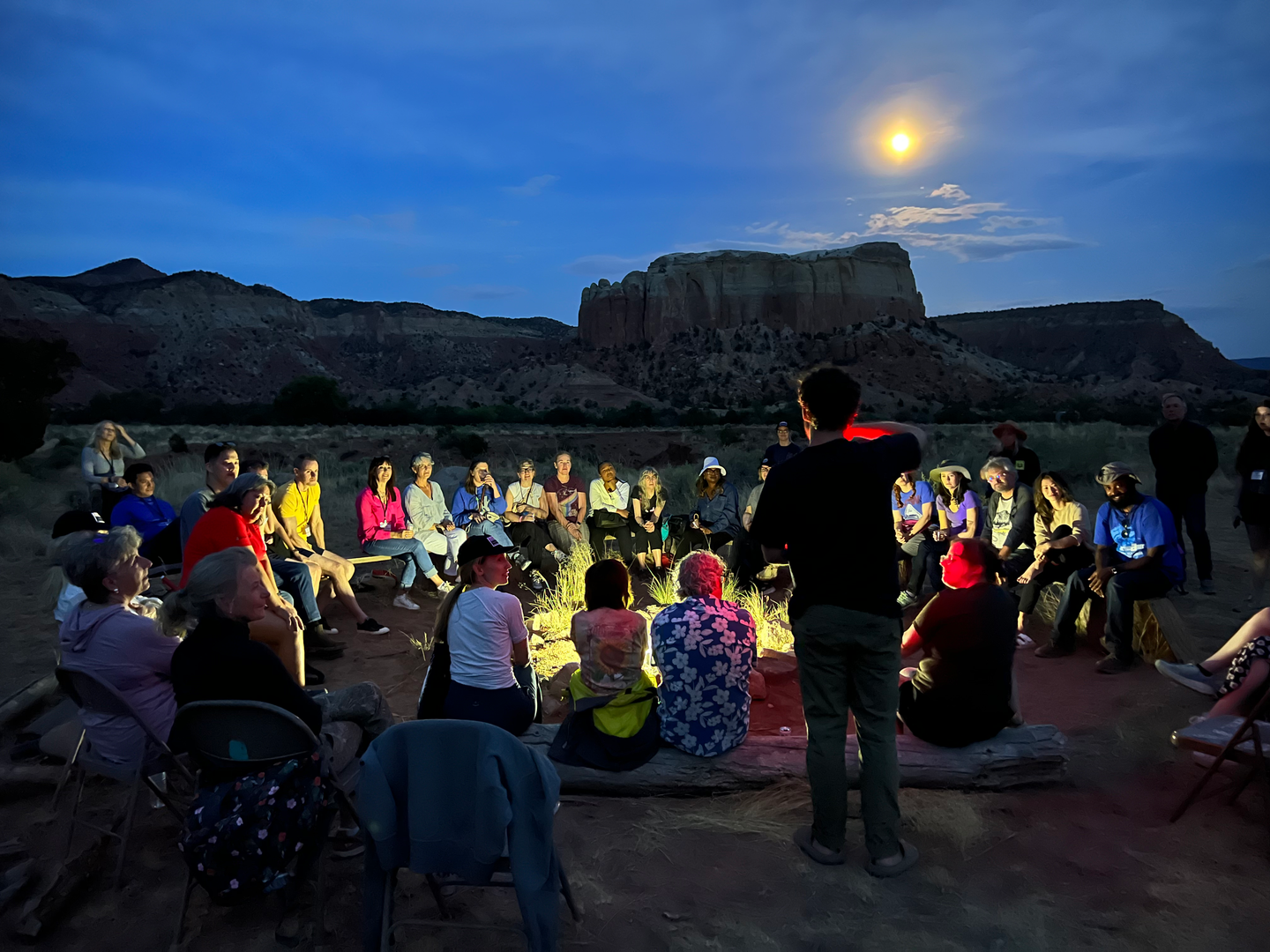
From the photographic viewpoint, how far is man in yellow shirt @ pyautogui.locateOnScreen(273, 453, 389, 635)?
21.1 ft

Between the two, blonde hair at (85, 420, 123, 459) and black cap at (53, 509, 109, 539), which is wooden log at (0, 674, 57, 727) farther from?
blonde hair at (85, 420, 123, 459)

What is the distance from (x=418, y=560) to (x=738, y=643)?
454 centimetres

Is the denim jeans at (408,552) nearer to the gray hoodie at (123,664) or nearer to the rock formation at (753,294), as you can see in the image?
the gray hoodie at (123,664)

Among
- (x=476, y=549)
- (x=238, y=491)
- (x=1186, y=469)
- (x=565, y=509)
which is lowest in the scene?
(x=565, y=509)

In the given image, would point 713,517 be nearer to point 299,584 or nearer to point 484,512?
point 484,512

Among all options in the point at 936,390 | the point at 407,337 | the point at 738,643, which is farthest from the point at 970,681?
the point at 407,337

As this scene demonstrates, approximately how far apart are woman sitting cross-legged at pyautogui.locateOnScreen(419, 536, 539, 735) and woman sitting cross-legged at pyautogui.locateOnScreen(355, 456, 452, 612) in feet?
11.4

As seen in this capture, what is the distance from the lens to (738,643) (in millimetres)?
3674

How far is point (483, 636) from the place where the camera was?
375cm

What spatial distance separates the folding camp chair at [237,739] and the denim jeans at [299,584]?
11.2 ft

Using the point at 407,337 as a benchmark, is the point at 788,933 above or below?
below

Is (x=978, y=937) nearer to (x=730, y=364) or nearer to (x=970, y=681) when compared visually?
(x=970, y=681)

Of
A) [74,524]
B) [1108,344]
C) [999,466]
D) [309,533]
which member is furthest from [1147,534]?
[1108,344]

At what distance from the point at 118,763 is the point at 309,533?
3.75 meters
